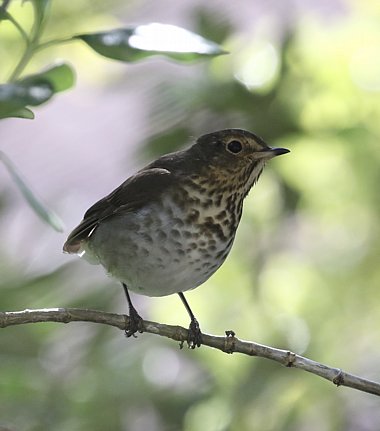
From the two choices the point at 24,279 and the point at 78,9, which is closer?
the point at 24,279

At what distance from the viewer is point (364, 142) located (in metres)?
2.39

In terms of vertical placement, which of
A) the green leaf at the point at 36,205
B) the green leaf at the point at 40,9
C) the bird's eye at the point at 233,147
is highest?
the bird's eye at the point at 233,147

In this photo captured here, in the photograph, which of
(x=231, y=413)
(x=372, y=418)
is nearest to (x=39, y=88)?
(x=231, y=413)

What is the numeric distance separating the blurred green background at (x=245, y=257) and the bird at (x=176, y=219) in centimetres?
20

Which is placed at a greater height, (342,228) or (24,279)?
(342,228)

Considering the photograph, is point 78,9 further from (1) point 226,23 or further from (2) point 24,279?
(2) point 24,279

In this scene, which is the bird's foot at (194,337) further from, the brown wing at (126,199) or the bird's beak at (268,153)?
the bird's beak at (268,153)

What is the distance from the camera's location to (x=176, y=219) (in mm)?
1863

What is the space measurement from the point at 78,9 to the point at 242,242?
2.50 feet

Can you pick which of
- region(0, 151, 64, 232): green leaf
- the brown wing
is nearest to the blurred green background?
the brown wing

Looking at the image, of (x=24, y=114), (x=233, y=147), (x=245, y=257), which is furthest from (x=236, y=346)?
(x=245, y=257)

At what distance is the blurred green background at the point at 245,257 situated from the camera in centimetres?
212

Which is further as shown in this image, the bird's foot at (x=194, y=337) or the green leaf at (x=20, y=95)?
the bird's foot at (x=194, y=337)

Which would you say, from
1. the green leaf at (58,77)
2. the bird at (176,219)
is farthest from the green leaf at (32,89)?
the bird at (176,219)
